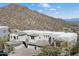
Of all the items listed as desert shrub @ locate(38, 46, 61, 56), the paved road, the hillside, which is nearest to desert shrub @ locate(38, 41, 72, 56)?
desert shrub @ locate(38, 46, 61, 56)

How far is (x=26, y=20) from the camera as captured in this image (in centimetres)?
319

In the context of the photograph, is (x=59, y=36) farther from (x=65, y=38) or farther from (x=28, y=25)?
(x=28, y=25)

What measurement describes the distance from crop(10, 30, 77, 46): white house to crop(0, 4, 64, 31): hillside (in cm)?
7

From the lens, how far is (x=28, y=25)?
10.5ft

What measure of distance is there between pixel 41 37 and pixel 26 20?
0.29 m

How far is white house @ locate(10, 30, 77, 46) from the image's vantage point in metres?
3.17

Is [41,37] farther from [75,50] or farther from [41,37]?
[75,50]

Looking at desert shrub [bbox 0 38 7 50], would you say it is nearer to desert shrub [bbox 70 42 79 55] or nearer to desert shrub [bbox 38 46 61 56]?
desert shrub [bbox 38 46 61 56]

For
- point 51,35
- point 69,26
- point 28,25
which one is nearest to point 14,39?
point 28,25

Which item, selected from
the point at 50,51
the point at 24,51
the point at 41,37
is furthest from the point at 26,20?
the point at 50,51

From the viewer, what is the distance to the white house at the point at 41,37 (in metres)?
3.17

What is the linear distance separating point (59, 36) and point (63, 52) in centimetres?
21

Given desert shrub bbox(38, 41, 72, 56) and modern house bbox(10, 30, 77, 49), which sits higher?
modern house bbox(10, 30, 77, 49)

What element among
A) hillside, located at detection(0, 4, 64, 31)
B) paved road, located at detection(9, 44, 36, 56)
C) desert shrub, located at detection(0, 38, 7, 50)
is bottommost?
paved road, located at detection(9, 44, 36, 56)
